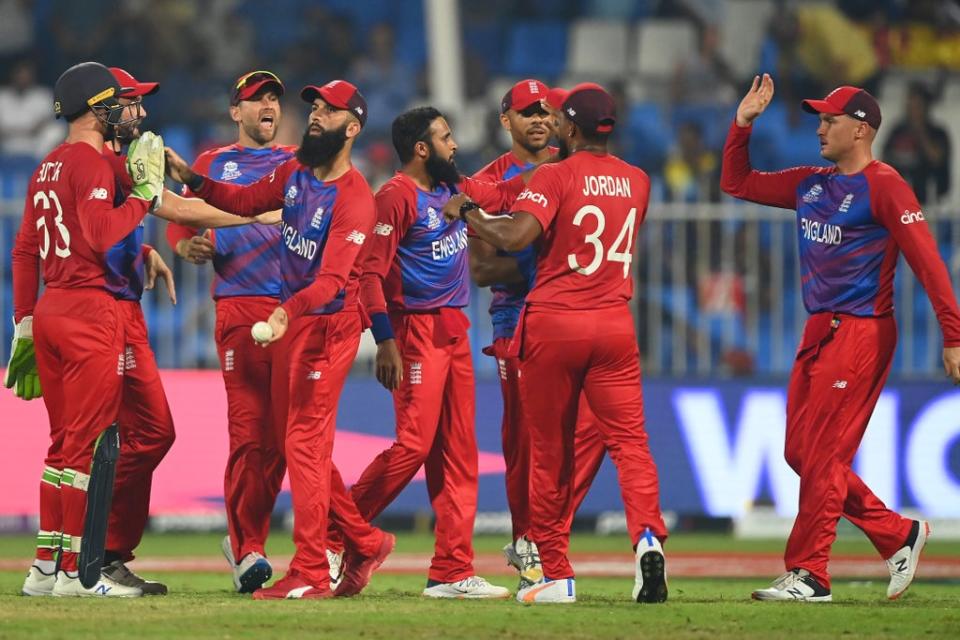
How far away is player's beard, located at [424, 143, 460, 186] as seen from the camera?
954 cm

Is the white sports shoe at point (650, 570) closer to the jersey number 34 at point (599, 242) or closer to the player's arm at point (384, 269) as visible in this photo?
the jersey number 34 at point (599, 242)

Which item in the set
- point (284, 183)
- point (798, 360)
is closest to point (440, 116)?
point (284, 183)

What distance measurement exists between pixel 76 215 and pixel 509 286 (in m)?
2.61

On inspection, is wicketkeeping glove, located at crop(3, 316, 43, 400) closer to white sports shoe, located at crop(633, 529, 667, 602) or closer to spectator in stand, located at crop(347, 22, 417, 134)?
white sports shoe, located at crop(633, 529, 667, 602)

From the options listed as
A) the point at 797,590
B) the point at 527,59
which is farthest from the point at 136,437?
the point at 527,59

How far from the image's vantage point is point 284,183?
924 cm

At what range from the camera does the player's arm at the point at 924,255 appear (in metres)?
9.12

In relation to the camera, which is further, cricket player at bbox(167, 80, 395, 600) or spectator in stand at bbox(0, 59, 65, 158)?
spectator in stand at bbox(0, 59, 65, 158)

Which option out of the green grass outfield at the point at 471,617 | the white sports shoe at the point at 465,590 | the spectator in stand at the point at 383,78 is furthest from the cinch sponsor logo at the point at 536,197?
the spectator in stand at the point at 383,78

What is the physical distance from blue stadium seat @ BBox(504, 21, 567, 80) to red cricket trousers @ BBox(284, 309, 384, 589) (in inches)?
481

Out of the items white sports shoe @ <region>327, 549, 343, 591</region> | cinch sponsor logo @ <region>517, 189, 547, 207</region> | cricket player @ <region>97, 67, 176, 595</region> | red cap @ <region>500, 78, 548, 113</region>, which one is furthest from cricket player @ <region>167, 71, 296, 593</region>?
cinch sponsor logo @ <region>517, 189, 547, 207</region>

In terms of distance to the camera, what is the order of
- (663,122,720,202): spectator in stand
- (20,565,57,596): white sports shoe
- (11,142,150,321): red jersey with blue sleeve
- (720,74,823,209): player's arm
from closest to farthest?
(11,142,150,321): red jersey with blue sleeve < (20,565,57,596): white sports shoe < (720,74,823,209): player's arm < (663,122,720,202): spectator in stand

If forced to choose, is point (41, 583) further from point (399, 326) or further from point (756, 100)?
point (756, 100)

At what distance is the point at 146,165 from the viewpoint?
8.85 metres
